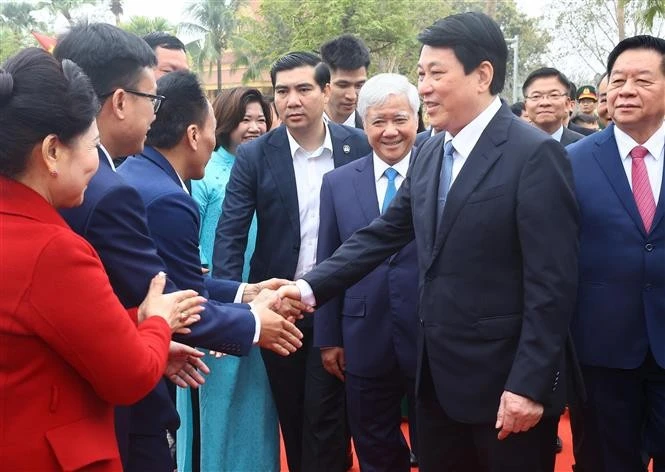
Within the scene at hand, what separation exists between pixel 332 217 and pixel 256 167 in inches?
21.4

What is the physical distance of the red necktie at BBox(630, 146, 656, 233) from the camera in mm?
2820

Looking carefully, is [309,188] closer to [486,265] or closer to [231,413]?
[231,413]

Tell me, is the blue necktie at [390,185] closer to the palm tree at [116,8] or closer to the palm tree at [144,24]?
the palm tree at [144,24]

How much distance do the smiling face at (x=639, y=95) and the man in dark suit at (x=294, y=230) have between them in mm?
Result: 1362

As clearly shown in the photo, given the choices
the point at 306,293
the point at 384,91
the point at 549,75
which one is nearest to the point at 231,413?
the point at 306,293

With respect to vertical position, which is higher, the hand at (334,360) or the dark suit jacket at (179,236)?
the dark suit jacket at (179,236)

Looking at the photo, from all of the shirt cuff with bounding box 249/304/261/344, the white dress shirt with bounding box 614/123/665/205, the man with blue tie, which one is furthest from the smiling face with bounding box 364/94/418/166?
the shirt cuff with bounding box 249/304/261/344

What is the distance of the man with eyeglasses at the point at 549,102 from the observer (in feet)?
16.9

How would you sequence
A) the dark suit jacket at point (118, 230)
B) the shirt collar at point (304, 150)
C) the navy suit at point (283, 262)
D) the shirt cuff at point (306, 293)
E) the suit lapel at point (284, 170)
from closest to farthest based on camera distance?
the dark suit jacket at point (118, 230) < the shirt cuff at point (306, 293) < the navy suit at point (283, 262) < the suit lapel at point (284, 170) < the shirt collar at point (304, 150)

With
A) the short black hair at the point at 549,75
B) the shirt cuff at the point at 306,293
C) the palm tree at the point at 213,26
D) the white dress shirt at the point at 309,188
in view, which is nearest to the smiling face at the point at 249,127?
the white dress shirt at the point at 309,188

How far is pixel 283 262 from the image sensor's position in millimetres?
3707

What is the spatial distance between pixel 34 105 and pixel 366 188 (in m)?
1.89

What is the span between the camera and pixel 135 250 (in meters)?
2.12

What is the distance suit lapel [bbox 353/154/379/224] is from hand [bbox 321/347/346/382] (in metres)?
0.59
